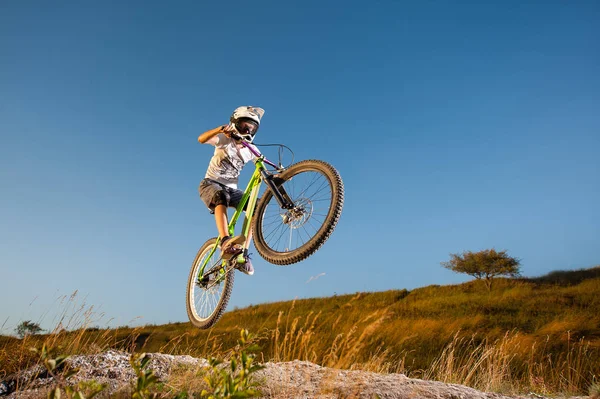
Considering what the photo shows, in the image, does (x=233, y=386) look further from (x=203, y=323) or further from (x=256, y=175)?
(x=203, y=323)

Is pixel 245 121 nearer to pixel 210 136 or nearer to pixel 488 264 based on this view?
pixel 210 136

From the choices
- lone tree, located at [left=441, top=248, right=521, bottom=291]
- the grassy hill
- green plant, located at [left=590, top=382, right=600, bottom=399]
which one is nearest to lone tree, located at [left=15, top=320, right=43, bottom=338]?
the grassy hill

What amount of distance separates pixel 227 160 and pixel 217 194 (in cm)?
49

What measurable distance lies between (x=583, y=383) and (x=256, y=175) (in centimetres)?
1174

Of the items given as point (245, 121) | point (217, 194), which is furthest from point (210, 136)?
point (217, 194)

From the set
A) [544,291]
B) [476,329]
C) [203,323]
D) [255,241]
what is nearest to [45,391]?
[203,323]

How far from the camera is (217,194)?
5.74 metres

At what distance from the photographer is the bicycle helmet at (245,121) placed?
5.08 meters

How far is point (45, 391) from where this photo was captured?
15.0 feet

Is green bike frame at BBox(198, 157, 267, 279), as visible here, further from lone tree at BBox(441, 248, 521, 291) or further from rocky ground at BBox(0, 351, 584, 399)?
lone tree at BBox(441, 248, 521, 291)

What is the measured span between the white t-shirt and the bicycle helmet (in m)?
0.38

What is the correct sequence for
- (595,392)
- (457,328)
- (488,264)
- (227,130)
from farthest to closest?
1. (488,264)
2. (457,328)
3. (595,392)
4. (227,130)

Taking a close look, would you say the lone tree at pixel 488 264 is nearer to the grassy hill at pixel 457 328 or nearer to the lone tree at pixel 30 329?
the grassy hill at pixel 457 328

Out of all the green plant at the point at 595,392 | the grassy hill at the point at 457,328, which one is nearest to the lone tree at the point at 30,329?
the grassy hill at the point at 457,328
